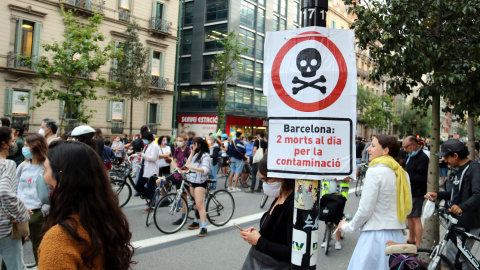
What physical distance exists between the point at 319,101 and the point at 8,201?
9.80 ft

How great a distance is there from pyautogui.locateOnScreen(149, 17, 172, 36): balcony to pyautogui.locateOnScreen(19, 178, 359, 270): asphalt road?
22826mm

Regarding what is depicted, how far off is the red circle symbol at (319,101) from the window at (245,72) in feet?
111

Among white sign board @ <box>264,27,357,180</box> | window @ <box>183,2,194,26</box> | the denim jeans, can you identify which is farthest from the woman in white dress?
window @ <box>183,2,194,26</box>

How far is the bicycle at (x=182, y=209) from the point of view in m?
6.71

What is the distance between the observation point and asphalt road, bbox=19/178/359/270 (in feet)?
17.0

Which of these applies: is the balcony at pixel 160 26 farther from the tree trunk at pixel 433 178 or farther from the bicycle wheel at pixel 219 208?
the tree trunk at pixel 433 178

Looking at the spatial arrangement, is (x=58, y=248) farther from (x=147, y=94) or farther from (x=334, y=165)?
(x=147, y=94)

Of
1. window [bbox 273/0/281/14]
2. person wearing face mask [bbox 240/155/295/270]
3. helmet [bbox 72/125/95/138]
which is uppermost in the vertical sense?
window [bbox 273/0/281/14]

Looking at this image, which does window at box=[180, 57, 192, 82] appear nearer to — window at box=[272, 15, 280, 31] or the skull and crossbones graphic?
window at box=[272, 15, 280, 31]

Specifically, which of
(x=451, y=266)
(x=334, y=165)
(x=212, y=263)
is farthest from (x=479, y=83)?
(x=212, y=263)

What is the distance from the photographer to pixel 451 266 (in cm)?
384

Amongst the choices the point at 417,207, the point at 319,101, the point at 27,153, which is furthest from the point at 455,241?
the point at 27,153

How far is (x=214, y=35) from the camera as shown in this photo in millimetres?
35562

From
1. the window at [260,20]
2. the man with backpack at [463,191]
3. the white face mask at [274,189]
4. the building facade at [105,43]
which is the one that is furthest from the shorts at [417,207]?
the window at [260,20]
